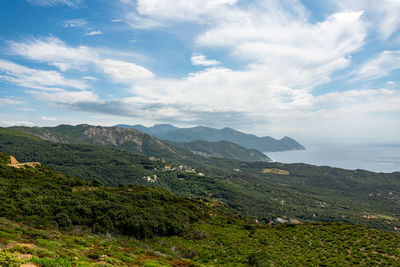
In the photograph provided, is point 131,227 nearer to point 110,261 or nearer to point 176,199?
point 110,261

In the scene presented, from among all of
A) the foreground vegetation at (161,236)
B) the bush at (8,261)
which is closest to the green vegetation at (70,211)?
the foreground vegetation at (161,236)

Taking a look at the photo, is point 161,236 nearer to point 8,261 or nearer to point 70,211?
point 70,211

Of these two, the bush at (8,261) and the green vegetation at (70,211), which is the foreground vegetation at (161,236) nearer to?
the green vegetation at (70,211)

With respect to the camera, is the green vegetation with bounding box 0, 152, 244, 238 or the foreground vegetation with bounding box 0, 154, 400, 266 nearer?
the foreground vegetation with bounding box 0, 154, 400, 266

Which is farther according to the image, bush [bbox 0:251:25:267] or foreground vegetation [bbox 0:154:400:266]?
foreground vegetation [bbox 0:154:400:266]

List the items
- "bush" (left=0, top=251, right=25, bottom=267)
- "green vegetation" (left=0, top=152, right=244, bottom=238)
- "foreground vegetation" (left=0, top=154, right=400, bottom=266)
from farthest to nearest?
"green vegetation" (left=0, top=152, right=244, bottom=238) < "foreground vegetation" (left=0, top=154, right=400, bottom=266) < "bush" (left=0, top=251, right=25, bottom=267)

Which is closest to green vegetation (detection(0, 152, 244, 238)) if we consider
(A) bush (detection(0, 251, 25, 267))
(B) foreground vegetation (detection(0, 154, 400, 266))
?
(B) foreground vegetation (detection(0, 154, 400, 266))

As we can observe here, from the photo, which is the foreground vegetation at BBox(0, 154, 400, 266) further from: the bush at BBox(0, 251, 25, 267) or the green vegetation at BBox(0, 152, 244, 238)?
the bush at BBox(0, 251, 25, 267)

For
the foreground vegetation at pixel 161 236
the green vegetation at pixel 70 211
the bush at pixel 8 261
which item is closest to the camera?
the bush at pixel 8 261

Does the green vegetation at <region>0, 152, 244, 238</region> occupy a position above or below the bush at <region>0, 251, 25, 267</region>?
below

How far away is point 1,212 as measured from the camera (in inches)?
970

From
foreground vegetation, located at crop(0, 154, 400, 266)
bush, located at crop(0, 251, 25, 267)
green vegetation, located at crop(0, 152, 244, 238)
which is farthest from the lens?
green vegetation, located at crop(0, 152, 244, 238)

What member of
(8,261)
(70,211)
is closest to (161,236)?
(70,211)

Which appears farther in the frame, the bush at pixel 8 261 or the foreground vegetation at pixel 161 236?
the foreground vegetation at pixel 161 236
